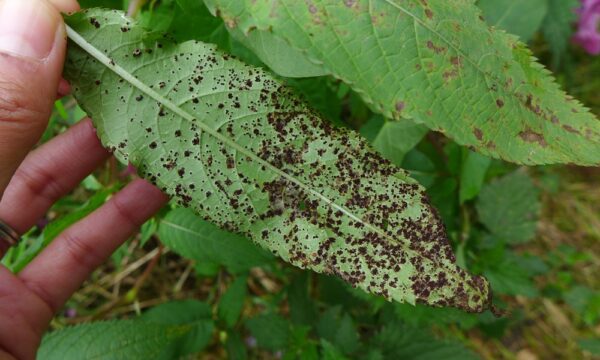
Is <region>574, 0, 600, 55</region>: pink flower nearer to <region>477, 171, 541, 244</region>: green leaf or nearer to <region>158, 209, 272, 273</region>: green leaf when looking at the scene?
<region>477, 171, 541, 244</region>: green leaf

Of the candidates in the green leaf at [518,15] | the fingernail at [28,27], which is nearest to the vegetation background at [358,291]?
the green leaf at [518,15]

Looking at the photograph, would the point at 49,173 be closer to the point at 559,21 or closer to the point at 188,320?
the point at 188,320

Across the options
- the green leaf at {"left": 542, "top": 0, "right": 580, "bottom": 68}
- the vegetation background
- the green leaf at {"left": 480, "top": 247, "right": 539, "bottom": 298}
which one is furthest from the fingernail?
the green leaf at {"left": 542, "top": 0, "right": 580, "bottom": 68}

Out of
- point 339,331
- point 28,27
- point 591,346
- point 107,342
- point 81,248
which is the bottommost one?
point 591,346

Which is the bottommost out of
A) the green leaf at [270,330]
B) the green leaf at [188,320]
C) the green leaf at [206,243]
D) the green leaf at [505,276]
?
the green leaf at [270,330]

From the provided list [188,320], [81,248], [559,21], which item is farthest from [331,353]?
[559,21]

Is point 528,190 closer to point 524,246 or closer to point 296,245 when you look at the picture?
point 524,246

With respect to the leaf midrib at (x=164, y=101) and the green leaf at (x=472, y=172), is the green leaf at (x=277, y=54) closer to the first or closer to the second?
the leaf midrib at (x=164, y=101)
